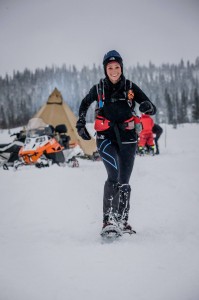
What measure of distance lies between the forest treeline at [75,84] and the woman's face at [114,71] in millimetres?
76623

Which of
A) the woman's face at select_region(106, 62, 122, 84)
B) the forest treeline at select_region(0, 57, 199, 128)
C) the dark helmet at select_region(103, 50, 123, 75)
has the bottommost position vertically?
the woman's face at select_region(106, 62, 122, 84)

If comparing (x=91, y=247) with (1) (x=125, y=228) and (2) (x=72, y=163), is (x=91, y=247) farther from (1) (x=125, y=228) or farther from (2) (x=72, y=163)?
(2) (x=72, y=163)

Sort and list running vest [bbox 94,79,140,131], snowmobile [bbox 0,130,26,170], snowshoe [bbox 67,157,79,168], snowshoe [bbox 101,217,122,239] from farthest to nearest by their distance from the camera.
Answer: snowshoe [bbox 67,157,79,168]
snowmobile [bbox 0,130,26,170]
running vest [bbox 94,79,140,131]
snowshoe [bbox 101,217,122,239]

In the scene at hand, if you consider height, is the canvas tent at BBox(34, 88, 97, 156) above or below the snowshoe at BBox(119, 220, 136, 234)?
above

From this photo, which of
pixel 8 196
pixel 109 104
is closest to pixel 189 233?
pixel 109 104

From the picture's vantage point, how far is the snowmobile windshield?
9039mm

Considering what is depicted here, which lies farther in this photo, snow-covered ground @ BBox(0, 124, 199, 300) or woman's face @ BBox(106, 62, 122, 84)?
woman's face @ BBox(106, 62, 122, 84)

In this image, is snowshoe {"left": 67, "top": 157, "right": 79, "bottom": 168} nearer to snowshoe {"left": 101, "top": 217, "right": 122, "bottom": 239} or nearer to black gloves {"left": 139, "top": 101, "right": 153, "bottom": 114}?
black gloves {"left": 139, "top": 101, "right": 153, "bottom": 114}

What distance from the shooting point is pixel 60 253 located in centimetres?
254

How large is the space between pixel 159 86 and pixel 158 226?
98.2 m

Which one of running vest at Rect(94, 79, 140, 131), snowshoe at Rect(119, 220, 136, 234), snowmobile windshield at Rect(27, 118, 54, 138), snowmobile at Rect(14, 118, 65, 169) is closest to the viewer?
snowshoe at Rect(119, 220, 136, 234)

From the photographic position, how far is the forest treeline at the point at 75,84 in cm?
8779

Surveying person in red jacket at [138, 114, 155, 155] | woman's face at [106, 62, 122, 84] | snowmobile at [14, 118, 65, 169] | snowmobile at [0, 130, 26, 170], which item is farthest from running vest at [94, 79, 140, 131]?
person in red jacket at [138, 114, 155, 155]

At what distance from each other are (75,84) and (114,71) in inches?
4223
